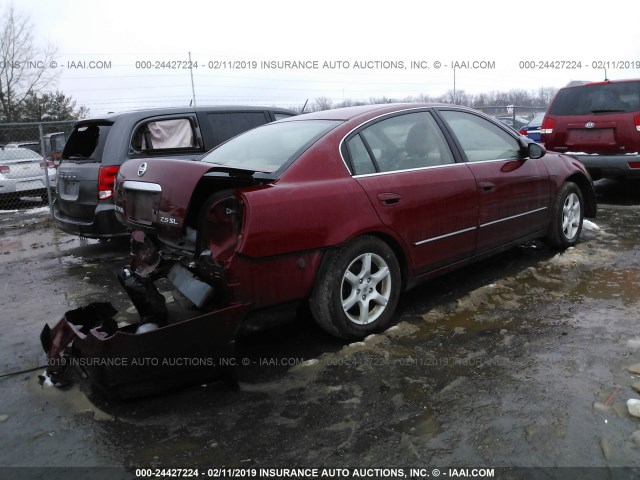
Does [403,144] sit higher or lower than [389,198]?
higher

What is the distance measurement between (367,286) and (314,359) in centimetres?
59

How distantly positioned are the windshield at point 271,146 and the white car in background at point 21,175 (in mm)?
7973

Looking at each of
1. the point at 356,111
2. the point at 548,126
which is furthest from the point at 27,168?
the point at 548,126

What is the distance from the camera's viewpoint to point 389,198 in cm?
356

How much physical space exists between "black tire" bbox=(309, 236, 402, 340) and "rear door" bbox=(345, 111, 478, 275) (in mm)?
219

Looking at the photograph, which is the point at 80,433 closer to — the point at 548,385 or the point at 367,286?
the point at 367,286

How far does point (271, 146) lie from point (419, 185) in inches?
42.5

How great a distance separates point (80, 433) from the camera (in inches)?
104

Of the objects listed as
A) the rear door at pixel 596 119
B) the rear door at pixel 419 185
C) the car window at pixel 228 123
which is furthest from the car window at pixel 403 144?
the rear door at pixel 596 119

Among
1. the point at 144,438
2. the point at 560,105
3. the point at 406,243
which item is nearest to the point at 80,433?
the point at 144,438

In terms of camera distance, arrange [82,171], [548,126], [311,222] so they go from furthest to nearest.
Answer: [548,126], [82,171], [311,222]

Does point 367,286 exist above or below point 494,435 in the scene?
above

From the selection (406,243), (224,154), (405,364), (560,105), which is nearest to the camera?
(405,364)

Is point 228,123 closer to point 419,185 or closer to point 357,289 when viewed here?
point 419,185
